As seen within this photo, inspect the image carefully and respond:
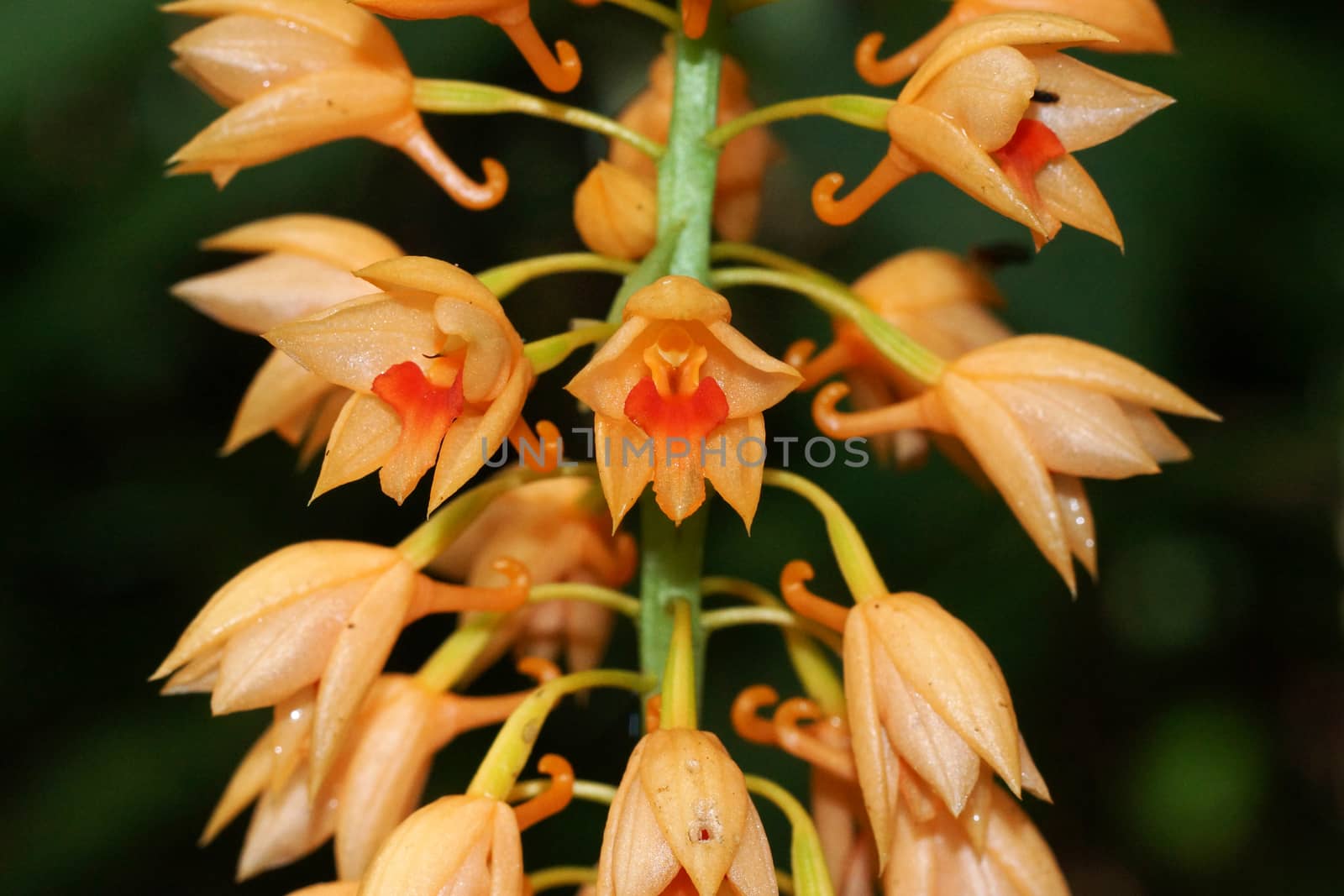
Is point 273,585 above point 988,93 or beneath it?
beneath

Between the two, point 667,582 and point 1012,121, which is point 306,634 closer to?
point 667,582

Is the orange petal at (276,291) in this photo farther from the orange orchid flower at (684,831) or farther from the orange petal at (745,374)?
the orange orchid flower at (684,831)

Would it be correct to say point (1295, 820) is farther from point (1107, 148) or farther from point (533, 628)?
point (533, 628)

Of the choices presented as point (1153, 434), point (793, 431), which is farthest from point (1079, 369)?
point (793, 431)

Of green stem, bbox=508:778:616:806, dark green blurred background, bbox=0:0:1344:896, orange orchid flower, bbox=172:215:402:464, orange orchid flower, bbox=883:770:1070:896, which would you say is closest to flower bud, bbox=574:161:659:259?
orange orchid flower, bbox=172:215:402:464

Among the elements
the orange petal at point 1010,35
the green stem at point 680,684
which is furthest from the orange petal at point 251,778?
the orange petal at point 1010,35

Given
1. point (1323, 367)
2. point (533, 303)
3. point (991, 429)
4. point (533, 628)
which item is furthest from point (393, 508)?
point (1323, 367)
